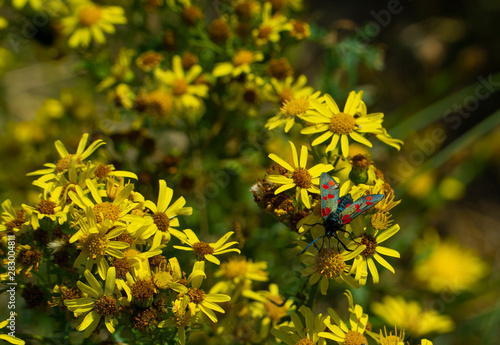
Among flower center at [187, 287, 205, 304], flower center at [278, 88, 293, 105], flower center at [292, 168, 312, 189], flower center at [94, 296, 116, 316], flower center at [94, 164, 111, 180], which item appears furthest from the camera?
flower center at [278, 88, 293, 105]

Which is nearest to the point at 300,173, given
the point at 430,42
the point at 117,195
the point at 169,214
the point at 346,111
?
the point at 346,111

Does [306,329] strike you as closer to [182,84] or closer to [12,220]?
[12,220]

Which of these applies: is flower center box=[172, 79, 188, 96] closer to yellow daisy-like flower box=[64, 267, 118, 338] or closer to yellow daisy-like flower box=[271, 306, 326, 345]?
yellow daisy-like flower box=[64, 267, 118, 338]

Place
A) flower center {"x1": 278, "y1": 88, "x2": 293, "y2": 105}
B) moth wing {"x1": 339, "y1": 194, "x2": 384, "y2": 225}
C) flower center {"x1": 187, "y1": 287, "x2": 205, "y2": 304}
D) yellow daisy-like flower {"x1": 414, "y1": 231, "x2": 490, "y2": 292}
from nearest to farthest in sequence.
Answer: moth wing {"x1": 339, "y1": 194, "x2": 384, "y2": 225} < flower center {"x1": 187, "y1": 287, "x2": 205, "y2": 304} < flower center {"x1": 278, "y1": 88, "x2": 293, "y2": 105} < yellow daisy-like flower {"x1": 414, "y1": 231, "x2": 490, "y2": 292}

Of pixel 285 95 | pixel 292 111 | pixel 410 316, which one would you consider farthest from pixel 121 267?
pixel 410 316

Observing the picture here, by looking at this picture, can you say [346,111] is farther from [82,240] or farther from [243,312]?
[82,240]

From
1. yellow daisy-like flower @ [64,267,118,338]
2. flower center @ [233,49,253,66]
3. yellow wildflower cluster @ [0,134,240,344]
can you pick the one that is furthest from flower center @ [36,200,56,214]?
flower center @ [233,49,253,66]
